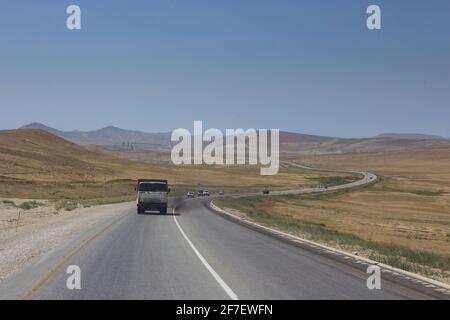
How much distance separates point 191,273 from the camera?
14734 millimetres

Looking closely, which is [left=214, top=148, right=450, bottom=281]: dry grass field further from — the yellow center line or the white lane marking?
the yellow center line

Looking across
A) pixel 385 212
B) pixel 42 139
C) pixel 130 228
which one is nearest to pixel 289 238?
pixel 130 228

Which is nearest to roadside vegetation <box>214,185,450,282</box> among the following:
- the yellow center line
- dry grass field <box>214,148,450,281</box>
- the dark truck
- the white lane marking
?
dry grass field <box>214,148,450,281</box>

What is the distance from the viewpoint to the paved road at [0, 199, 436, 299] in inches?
472

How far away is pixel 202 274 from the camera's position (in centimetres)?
1456

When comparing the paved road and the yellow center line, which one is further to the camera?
the paved road

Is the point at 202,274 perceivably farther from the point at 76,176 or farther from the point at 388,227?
the point at 76,176

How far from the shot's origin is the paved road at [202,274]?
12.0 meters

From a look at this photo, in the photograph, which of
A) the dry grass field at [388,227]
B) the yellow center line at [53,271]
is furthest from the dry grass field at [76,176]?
the yellow center line at [53,271]

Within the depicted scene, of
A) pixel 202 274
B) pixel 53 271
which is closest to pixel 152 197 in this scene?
pixel 53 271

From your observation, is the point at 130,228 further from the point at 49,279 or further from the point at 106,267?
the point at 49,279

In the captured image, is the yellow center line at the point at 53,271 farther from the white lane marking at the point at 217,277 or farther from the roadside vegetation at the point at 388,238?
the roadside vegetation at the point at 388,238

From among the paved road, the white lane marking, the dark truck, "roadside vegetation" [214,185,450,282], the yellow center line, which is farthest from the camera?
the dark truck
